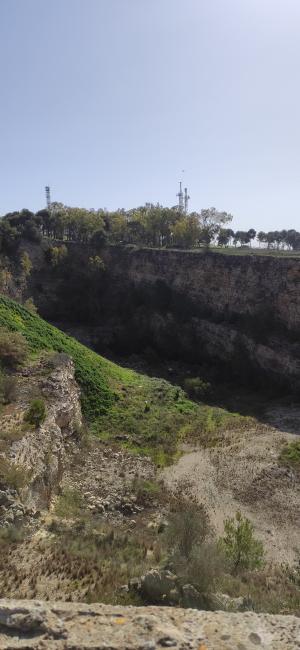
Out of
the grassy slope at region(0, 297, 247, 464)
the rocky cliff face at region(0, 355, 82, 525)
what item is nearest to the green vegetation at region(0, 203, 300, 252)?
the grassy slope at region(0, 297, 247, 464)

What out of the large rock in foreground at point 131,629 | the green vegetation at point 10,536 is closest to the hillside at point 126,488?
the green vegetation at point 10,536

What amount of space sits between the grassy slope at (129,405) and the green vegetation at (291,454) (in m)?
4.63

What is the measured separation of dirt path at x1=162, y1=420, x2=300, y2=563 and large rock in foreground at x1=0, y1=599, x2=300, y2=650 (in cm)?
1170

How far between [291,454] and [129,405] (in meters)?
12.5

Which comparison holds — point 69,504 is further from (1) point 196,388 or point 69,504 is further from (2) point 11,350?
(1) point 196,388

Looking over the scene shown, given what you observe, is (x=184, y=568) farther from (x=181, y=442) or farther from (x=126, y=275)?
(x=126, y=275)

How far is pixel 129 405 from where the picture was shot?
115 ft

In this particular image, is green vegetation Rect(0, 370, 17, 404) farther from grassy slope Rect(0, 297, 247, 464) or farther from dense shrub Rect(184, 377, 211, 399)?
dense shrub Rect(184, 377, 211, 399)

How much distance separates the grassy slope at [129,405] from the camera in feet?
104

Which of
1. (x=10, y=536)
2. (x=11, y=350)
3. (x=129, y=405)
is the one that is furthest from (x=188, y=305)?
(x=10, y=536)

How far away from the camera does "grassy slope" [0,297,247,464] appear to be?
31.7 metres

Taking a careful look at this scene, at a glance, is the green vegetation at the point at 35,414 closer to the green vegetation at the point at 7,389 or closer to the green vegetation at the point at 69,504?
the green vegetation at the point at 7,389

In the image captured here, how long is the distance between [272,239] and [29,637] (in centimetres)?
8423

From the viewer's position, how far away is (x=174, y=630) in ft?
30.9
